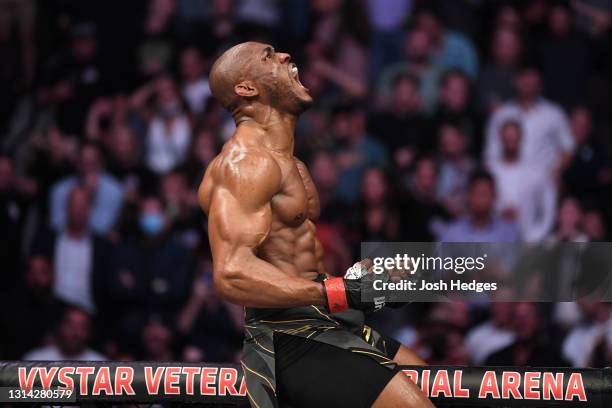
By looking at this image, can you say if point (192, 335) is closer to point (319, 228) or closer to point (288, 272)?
point (319, 228)

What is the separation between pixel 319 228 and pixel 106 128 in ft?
8.18

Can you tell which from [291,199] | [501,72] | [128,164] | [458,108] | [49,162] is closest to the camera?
[291,199]

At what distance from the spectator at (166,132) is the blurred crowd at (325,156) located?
2cm

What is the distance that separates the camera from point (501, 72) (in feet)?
30.5

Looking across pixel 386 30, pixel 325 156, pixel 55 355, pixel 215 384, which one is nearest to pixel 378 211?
pixel 325 156

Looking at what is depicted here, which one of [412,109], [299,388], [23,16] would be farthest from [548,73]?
[299,388]

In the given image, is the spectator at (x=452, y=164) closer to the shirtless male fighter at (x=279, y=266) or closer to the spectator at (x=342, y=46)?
the spectator at (x=342, y=46)

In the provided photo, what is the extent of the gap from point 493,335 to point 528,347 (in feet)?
1.92

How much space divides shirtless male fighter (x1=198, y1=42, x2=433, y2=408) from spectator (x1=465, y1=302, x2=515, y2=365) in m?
2.92

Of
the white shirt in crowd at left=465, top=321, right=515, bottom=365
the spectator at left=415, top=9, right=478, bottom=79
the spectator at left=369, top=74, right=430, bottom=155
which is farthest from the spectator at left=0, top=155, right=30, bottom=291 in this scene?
the spectator at left=415, top=9, right=478, bottom=79

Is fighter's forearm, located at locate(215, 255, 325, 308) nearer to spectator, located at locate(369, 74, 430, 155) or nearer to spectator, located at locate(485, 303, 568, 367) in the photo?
spectator, located at locate(485, 303, 568, 367)

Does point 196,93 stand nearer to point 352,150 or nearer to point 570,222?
point 352,150

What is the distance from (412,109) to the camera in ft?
29.7

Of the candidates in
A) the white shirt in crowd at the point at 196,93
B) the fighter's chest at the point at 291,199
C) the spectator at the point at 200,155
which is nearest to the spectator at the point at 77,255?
the spectator at the point at 200,155
